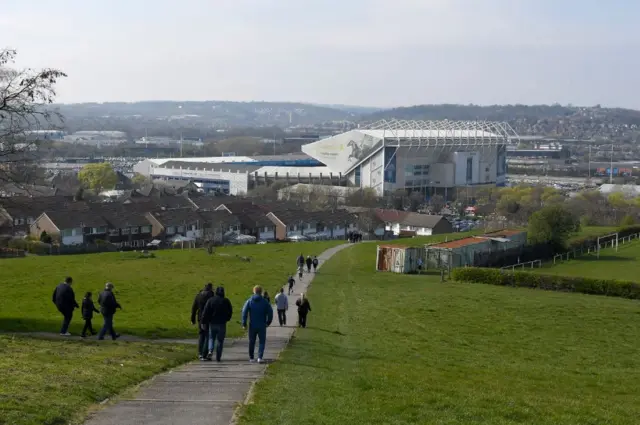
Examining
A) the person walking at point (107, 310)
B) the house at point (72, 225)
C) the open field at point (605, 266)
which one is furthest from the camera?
the house at point (72, 225)

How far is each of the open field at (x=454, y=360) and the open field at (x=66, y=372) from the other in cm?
175

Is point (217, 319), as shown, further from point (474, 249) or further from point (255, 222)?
point (255, 222)

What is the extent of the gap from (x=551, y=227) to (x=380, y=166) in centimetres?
6368

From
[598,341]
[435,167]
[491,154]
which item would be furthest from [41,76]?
[491,154]

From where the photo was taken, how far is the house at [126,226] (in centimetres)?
5953

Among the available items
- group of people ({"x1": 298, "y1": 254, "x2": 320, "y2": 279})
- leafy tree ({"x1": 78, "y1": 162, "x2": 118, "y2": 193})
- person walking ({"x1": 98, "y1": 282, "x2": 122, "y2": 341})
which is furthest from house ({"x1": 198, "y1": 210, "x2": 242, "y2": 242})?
person walking ({"x1": 98, "y1": 282, "x2": 122, "y2": 341})

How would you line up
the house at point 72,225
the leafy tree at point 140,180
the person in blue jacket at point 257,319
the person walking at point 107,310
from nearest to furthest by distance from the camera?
the person in blue jacket at point 257,319, the person walking at point 107,310, the house at point 72,225, the leafy tree at point 140,180

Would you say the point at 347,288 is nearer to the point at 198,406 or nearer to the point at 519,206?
the point at 198,406

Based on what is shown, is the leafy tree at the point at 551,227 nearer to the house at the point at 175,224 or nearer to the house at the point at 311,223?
the house at the point at 175,224

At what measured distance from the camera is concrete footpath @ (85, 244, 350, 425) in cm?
911

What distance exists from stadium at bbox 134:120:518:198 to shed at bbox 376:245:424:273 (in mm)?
66941

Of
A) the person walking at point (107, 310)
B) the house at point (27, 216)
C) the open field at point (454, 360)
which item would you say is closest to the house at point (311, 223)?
the house at point (27, 216)

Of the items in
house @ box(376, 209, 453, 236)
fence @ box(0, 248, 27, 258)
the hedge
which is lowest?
the hedge

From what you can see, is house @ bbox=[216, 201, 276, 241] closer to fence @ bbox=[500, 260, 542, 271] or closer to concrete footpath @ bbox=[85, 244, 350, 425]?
fence @ bbox=[500, 260, 542, 271]
